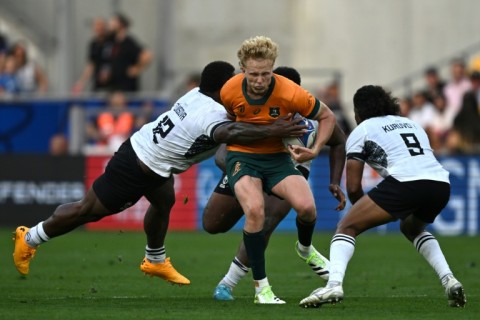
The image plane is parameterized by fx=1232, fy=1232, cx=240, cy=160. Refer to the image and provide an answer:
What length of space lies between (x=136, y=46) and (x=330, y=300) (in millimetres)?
14761

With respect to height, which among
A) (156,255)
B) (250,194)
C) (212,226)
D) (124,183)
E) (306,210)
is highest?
(250,194)

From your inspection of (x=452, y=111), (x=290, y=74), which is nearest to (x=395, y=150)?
(x=290, y=74)

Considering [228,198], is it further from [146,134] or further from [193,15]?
[193,15]

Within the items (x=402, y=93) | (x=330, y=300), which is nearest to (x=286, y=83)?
(x=330, y=300)

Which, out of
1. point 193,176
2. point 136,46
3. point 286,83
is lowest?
point 193,176

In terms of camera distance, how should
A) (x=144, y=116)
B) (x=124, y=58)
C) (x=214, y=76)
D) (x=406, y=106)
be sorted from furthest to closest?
(x=124, y=58) < (x=406, y=106) < (x=144, y=116) < (x=214, y=76)

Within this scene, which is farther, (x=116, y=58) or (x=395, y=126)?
(x=116, y=58)

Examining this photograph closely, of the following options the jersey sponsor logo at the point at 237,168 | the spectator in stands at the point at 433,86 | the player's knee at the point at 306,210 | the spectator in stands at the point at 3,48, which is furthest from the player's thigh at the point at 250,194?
the spectator in stands at the point at 3,48

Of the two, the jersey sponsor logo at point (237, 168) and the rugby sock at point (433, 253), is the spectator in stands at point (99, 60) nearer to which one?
the jersey sponsor logo at point (237, 168)

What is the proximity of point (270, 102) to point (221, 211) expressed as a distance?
5.01ft

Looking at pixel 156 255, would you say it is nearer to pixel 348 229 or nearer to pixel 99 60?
pixel 348 229

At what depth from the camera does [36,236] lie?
12.3 meters

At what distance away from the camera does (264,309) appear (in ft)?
34.7

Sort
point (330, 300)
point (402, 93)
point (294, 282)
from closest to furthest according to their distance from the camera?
point (330, 300), point (294, 282), point (402, 93)
